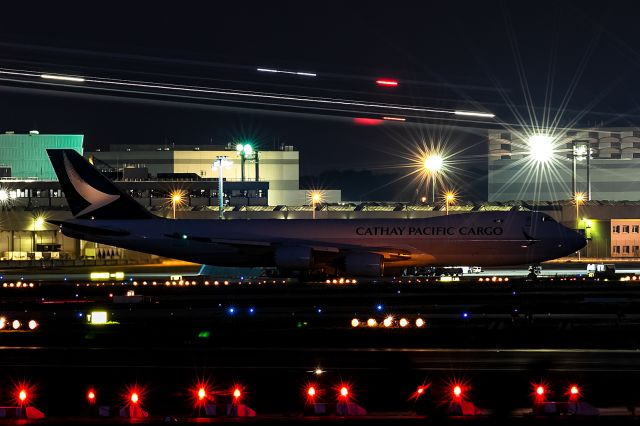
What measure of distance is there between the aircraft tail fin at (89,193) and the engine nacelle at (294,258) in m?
11.4

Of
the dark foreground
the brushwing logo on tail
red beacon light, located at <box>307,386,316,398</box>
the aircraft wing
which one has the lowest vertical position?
the dark foreground

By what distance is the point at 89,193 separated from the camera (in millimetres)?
70875

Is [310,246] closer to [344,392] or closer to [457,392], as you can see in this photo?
[344,392]

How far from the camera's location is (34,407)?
20703 millimetres

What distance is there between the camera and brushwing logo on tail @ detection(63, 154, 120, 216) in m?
70.6

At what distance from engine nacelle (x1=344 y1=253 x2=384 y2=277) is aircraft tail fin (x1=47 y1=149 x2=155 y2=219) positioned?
51.5 ft

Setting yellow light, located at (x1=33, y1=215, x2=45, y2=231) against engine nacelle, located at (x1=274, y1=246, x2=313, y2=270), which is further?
yellow light, located at (x1=33, y1=215, x2=45, y2=231)

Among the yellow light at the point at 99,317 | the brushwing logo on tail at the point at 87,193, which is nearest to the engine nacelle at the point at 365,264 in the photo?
the brushwing logo on tail at the point at 87,193

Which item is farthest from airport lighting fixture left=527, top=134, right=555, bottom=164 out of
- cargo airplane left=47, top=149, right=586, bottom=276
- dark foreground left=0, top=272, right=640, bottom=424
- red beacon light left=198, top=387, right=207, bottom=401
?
red beacon light left=198, top=387, right=207, bottom=401

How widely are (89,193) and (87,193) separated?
13 cm

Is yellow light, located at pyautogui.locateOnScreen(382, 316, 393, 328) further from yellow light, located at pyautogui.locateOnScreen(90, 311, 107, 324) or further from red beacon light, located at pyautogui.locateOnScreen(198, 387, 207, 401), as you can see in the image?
red beacon light, located at pyautogui.locateOnScreen(198, 387, 207, 401)

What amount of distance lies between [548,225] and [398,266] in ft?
30.9

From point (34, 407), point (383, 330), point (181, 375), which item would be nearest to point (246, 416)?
point (34, 407)

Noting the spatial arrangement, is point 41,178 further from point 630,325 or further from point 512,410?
point 512,410
